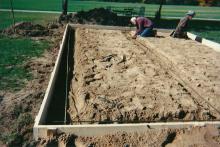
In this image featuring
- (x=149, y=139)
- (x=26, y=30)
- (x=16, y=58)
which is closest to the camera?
(x=149, y=139)

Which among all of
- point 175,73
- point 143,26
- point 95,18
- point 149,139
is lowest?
point 149,139

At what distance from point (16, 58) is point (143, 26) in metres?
5.42

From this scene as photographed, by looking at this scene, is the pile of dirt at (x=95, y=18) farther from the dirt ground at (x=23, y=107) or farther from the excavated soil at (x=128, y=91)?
the dirt ground at (x=23, y=107)

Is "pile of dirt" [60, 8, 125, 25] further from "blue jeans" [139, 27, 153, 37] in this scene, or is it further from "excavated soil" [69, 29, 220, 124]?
"excavated soil" [69, 29, 220, 124]

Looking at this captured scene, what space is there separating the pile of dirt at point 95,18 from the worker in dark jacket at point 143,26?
15.3 ft

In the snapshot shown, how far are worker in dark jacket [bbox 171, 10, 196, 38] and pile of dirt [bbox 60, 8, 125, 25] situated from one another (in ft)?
16.8

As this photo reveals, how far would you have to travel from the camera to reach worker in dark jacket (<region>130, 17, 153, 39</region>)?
12.3 metres

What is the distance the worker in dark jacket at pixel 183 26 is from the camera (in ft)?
41.2

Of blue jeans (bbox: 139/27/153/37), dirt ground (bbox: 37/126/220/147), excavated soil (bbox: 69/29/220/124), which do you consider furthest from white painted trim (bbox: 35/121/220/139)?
blue jeans (bbox: 139/27/153/37)

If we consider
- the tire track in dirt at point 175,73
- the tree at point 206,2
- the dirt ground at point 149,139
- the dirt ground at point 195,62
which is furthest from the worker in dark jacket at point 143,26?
the tree at point 206,2

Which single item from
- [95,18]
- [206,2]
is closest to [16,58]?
[95,18]

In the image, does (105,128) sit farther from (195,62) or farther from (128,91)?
(195,62)

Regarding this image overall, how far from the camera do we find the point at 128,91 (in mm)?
6559

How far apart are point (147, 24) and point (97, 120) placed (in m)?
7.75
